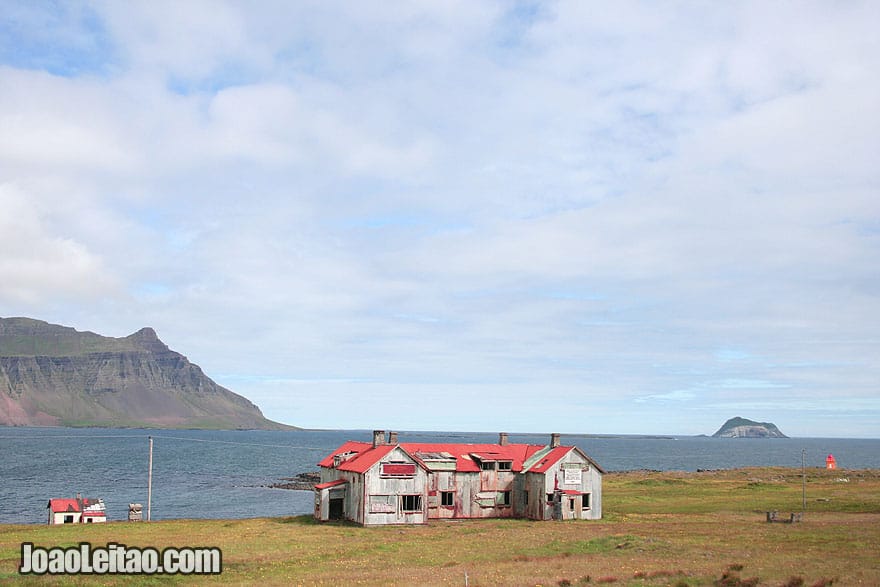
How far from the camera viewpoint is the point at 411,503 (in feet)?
220

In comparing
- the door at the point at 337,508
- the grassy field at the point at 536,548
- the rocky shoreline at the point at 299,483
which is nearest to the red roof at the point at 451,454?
the door at the point at 337,508

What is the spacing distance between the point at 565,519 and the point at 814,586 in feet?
126

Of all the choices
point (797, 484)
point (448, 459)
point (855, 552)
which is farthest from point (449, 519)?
point (797, 484)

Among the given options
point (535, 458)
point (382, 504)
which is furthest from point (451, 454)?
point (382, 504)

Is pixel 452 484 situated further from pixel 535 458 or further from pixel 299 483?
pixel 299 483

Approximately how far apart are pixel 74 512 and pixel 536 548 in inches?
1806

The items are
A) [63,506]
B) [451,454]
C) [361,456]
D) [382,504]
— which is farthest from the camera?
[451,454]

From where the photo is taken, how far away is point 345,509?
69188 mm

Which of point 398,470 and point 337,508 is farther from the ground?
point 398,470

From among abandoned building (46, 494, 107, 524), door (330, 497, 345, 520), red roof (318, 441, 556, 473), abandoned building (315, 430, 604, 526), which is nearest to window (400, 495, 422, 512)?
abandoned building (315, 430, 604, 526)

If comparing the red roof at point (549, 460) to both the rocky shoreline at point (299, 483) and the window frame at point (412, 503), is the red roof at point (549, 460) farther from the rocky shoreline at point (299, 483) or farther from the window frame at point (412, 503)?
the rocky shoreline at point (299, 483)

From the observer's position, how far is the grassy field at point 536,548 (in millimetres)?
37062

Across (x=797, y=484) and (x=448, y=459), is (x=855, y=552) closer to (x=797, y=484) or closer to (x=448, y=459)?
(x=448, y=459)

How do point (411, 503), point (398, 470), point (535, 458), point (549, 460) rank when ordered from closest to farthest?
point (398, 470), point (411, 503), point (549, 460), point (535, 458)
